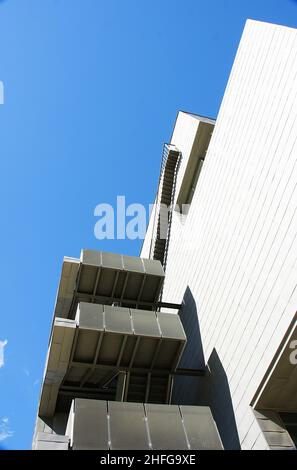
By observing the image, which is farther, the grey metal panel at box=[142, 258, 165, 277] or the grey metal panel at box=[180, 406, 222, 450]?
the grey metal panel at box=[142, 258, 165, 277]

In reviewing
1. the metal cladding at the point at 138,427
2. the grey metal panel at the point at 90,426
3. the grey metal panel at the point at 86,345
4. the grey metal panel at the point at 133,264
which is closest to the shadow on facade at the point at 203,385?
the metal cladding at the point at 138,427

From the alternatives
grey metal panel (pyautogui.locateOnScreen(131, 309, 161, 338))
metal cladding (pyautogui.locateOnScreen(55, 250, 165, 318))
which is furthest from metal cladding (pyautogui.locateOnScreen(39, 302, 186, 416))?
metal cladding (pyautogui.locateOnScreen(55, 250, 165, 318))

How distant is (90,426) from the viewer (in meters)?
13.1

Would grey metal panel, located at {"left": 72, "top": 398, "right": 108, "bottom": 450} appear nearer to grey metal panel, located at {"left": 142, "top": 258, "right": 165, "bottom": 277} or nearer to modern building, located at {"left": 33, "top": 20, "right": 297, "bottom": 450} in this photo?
modern building, located at {"left": 33, "top": 20, "right": 297, "bottom": 450}

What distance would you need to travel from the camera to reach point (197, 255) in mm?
23406

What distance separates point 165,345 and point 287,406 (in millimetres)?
5679

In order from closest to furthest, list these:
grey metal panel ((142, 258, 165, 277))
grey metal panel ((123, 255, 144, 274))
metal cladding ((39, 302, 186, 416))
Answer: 1. metal cladding ((39, 302, 186, 416))
2. grey metal panel ((123, 255, 144, 274))
3. grey metal panel ((142, 258, 165, 277))

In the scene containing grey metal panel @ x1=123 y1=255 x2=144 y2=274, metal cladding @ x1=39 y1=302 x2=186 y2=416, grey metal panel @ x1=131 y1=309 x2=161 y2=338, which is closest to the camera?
metal cladding @ x1=39 y1=302 x2=186 y2=416

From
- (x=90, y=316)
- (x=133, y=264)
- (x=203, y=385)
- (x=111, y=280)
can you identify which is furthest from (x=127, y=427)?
(x=133, y=264)

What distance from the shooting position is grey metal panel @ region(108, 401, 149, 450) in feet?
41.7

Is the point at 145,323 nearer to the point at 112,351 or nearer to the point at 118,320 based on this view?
the point at 118,320

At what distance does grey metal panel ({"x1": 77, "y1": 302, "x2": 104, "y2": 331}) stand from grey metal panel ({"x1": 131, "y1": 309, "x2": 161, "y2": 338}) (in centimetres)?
141

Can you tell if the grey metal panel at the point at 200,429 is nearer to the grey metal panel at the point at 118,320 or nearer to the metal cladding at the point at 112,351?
the metal cladding at the point at 112,351

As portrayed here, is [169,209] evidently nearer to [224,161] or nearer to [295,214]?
[224,161]
